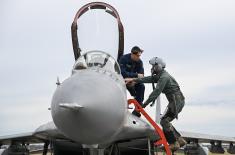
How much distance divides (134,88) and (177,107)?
1518mm

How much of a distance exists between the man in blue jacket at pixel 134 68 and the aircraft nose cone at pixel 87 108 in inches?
129

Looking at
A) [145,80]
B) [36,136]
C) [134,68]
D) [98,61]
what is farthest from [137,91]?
[36,136]

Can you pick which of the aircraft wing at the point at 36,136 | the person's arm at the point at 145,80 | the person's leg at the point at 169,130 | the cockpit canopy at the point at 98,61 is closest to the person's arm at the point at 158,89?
the person's arm at the point at 145,80

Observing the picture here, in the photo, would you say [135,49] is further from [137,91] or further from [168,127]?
[168,127]

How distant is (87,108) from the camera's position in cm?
468

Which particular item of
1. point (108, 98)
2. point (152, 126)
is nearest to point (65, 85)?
point (108, 98)

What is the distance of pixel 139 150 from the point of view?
8.59m

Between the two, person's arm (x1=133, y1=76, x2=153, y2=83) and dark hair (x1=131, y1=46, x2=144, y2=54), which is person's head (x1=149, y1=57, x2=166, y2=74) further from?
dark hair (x1=131, y1=46, x2=144, y2=54)

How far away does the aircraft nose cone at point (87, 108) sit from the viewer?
4699mm

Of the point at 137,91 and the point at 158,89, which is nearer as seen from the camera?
the point at 158,89

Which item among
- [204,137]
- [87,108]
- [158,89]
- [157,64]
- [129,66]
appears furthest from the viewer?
[204,137]

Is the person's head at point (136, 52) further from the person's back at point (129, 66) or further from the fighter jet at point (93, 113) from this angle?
the fighter jet at point (93, 113)

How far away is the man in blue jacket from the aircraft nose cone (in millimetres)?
3271

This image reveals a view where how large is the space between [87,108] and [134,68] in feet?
14.2
